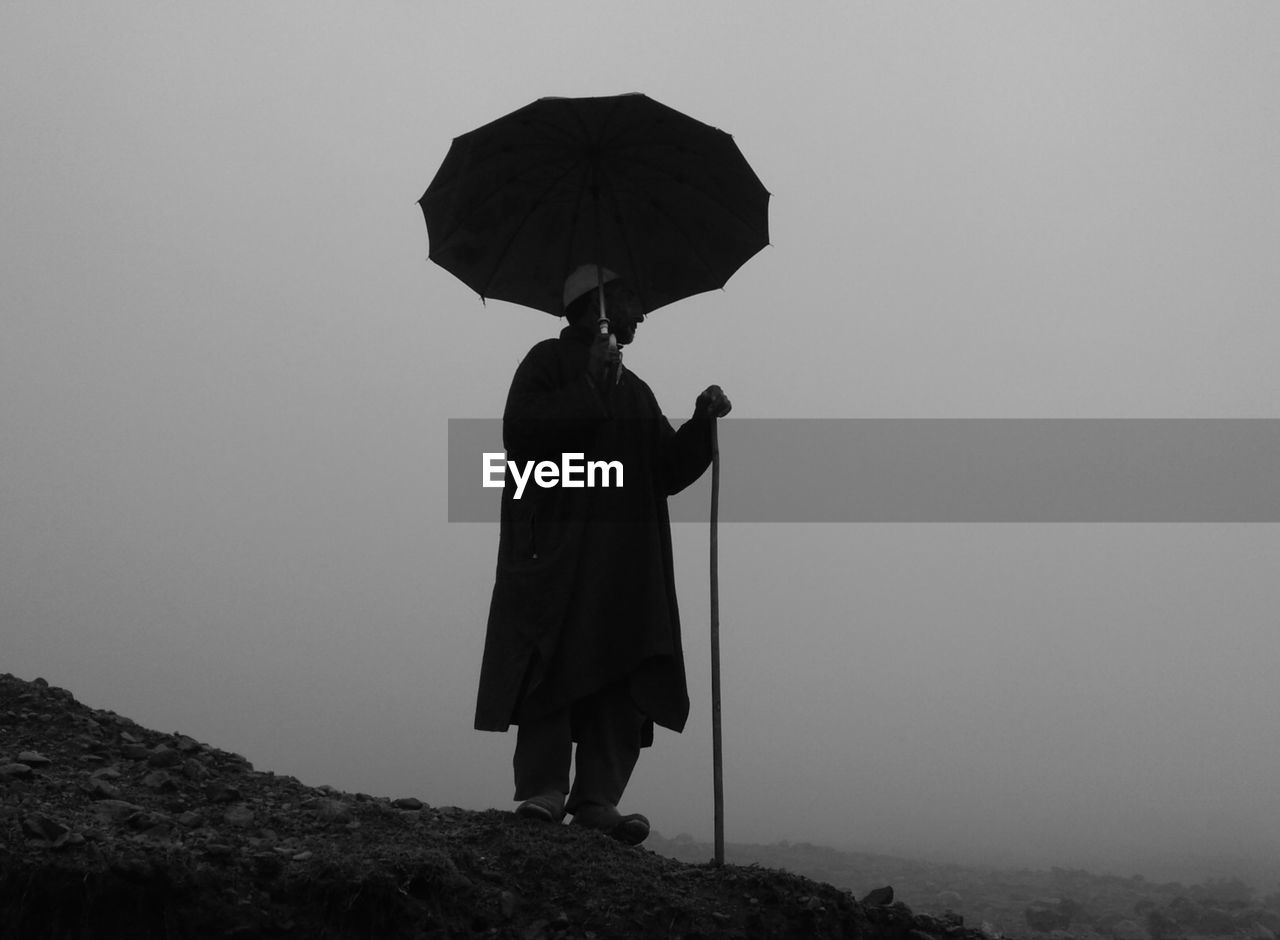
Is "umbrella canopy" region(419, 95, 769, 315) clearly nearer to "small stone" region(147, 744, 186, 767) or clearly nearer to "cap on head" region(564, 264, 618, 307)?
"cap on head" region(564, 264, 618, 307)

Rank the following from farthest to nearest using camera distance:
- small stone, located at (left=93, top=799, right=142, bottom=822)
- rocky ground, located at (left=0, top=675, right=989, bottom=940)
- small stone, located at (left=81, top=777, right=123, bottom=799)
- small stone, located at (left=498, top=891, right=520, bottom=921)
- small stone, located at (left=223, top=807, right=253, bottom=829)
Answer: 1. small stone, located at (left=81, top=777, right=123, bottom=799)
2. small stone, located at (left=223, top=807, right=253, bottom=829)
3. small stone, located at (left=93, top=799, right=142, bottom=822)
4. small stone, located at (left=498, top=891, right=520, bottom=921)
5. rocky ground, located at (left=0, top=675, right=989, bottom=940)

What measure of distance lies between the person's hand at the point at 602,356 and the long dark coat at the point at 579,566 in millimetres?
62

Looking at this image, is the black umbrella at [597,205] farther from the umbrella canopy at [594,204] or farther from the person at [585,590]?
the person at [585,590]

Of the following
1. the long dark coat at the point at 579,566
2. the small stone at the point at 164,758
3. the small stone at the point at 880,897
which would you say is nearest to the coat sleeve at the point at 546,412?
the long dark coat at the point at 579,566

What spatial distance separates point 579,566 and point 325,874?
6.48ft

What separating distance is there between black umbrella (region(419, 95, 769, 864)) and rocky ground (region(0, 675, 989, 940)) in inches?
49.7

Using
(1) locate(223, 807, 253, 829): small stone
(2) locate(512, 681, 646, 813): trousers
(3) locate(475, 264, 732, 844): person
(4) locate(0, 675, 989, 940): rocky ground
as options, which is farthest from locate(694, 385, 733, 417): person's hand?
(1) locate(223, 807, 253, 829): small stone

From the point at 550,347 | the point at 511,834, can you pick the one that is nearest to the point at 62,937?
the point at 511,834

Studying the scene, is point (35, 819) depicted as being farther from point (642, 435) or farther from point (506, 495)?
point (642, 435)

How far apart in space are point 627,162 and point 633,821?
3215 mm

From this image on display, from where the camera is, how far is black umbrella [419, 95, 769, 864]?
228 inches

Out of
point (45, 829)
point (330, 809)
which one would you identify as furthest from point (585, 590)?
point (45, 829)

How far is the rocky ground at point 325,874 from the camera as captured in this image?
4.48m

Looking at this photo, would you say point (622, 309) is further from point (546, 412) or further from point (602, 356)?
point (546, 412)
